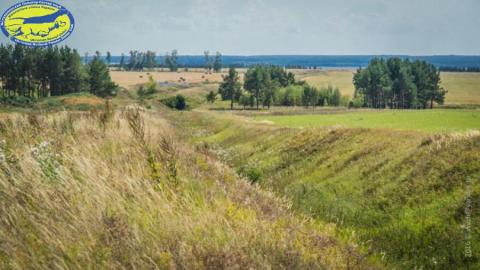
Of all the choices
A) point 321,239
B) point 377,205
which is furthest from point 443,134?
point 321,239

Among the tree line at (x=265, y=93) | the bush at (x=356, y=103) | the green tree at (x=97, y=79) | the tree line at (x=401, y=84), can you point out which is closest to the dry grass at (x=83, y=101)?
the green tree at (x=97, y=79)

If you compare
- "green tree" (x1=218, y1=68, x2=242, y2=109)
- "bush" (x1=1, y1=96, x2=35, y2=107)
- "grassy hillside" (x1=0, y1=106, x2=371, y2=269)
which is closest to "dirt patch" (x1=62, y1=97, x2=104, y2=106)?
"bush" (x1=1, y1=96, x2=35, y2=107)

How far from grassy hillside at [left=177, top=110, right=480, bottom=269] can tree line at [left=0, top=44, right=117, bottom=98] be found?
333 feet

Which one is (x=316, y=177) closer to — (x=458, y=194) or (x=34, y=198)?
(x=458, y=194)

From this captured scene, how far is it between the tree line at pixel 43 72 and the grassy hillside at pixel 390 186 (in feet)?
333

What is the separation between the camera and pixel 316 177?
66.9 feet

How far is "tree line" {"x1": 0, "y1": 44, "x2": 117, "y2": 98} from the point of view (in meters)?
114

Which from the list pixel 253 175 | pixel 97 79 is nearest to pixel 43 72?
pixel 97 79

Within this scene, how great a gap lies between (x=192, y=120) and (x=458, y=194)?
192 feet

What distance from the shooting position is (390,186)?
15.4 metres

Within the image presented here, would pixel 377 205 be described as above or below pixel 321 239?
below

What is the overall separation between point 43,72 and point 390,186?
115865mm

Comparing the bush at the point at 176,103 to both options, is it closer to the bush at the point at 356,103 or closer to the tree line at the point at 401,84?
the bush at the point at 356,103

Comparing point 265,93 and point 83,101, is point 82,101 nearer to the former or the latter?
point 83,101
